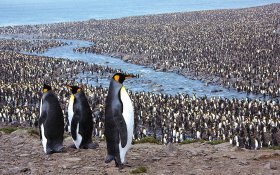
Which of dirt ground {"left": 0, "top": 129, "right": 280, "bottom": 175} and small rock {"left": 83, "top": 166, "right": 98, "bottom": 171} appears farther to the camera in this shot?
small rock {"left": 83, "top": 166, "right": 98, "bottom": 171}

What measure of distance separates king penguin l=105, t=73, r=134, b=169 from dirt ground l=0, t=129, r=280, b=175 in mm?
328

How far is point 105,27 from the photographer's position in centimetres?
10294

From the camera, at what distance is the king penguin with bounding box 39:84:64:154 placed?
9.40m

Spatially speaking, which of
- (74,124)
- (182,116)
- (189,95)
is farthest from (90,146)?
(189,95)

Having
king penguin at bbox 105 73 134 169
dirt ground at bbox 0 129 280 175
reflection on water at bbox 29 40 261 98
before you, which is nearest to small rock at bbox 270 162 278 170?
dirt ground at bbox 0 129 280 175

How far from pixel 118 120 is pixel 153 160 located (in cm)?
130

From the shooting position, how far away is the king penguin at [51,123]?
940cm

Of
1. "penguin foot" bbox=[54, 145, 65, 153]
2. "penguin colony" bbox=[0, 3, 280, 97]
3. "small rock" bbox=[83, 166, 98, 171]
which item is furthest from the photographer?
"penguin colony" bbox=[0, 3, 280, 97]

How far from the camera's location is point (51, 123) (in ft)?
31.3

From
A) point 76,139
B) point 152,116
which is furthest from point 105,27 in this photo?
point 76,139

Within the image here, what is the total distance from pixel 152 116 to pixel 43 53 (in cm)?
4554

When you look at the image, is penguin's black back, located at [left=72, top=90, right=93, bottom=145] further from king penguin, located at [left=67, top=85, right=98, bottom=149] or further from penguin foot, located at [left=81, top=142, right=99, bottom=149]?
penguin foot, located at [left=81, top=142, right=99, bottom=149]

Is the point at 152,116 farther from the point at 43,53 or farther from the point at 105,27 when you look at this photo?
the point at 105,27

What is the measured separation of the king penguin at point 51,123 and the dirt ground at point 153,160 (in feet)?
1.07
